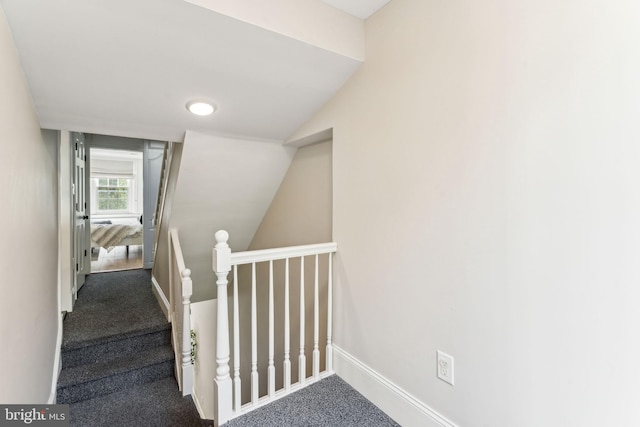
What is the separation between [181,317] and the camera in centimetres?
252

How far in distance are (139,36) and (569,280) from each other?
2.00 meters

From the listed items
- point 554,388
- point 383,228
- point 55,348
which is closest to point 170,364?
point 55,348

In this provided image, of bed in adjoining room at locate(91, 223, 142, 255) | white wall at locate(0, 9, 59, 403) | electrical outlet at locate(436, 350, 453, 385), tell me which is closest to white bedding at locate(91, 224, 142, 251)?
bed in adjoining room at locate(91, 223, 142, 255)

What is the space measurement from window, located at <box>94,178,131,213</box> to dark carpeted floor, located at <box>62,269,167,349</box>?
4.15 m

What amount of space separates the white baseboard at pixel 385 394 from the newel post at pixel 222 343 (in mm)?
721

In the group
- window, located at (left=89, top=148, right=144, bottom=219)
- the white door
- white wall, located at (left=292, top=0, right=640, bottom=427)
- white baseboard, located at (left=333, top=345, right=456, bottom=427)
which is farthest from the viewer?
window, located at (left=89, top=148, right=144, bottom=219)

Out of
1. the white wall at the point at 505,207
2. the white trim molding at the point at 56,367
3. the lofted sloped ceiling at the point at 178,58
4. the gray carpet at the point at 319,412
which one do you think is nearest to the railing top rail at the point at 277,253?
the white wall at the point at 505,207

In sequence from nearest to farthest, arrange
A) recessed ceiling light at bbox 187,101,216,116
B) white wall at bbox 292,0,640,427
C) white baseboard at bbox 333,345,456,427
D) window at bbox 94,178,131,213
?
white wall at bbox 292,0,640,427, white baseboard at bbox 333,345,456,427, recessed ceiling light at bbox 187,101,216,116, window at bbox 94,178,131,213

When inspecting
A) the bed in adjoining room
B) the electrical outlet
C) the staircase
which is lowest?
the staircase

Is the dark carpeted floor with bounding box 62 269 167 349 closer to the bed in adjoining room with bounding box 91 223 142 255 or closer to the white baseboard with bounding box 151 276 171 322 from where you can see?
the white baseboard with bounding box 151 276 171 322

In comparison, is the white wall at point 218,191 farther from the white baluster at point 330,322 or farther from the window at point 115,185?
the window at point 115,185

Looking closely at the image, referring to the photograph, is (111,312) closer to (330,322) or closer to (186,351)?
(186,351)

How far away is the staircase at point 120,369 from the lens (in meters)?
2.26

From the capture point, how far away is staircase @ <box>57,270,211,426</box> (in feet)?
7.40
